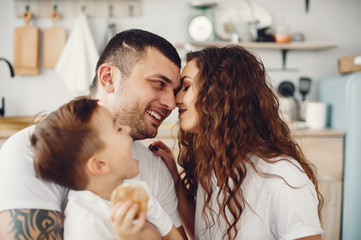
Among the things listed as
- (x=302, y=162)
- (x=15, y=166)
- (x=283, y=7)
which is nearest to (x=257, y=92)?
(x=302, y=162)

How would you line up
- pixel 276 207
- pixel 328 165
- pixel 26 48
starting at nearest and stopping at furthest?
1. pixel 276 207
2. pixel 328 165
3. pixel 26 48

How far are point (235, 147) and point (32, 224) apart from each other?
711 mm

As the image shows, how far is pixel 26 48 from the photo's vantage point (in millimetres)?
2732

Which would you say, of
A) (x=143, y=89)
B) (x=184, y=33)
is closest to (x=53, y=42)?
(x=184, y=33)

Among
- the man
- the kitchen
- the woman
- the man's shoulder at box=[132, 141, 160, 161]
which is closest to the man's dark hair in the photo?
the man

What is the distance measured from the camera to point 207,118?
1201mm

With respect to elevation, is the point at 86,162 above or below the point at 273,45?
below

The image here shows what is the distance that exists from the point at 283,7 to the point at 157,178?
7.96ft

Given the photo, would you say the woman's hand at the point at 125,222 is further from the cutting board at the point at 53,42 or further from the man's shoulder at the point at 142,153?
the cutting board at the point at 53,42

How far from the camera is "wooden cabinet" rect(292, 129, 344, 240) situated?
240 cm

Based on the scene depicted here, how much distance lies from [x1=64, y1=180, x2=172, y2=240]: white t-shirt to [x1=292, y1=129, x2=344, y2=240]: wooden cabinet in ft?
6.07

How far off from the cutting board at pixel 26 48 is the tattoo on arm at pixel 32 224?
225 centimetres

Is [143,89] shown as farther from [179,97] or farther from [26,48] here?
[26,48]

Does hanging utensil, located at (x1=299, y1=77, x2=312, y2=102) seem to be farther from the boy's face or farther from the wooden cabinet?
the boy's face
